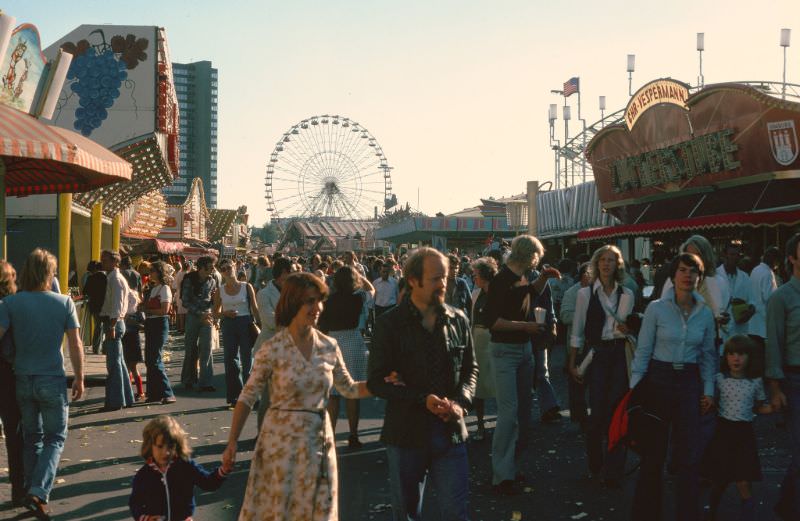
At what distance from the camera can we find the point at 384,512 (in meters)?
6.19

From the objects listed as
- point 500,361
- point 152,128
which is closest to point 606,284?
point 500,361

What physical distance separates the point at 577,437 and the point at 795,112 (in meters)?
14.6

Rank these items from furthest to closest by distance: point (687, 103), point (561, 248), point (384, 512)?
point (561, 248), point (687, 103), point (384, 512)

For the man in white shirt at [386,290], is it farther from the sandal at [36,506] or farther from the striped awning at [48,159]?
the sandal at [36,506]

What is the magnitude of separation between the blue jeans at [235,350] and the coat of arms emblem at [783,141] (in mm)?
14581

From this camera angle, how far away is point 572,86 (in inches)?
2010

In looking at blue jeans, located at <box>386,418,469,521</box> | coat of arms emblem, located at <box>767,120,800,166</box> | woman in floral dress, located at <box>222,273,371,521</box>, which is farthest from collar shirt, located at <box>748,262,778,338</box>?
coat of arms emblem, located at <box>767,120,800,166</box>

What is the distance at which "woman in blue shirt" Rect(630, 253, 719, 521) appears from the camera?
17.9 feet

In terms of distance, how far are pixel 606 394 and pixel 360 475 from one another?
6.72 ft

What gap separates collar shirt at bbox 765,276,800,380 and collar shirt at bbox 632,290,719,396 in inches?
14.0

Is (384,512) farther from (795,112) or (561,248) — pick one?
(561,248)

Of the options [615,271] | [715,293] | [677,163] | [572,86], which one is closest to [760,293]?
[715,293]

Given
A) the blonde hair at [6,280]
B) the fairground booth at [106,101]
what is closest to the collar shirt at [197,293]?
the blonde hair at [6,280]

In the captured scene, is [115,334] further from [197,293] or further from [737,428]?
[737,428]
